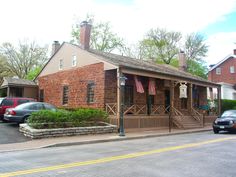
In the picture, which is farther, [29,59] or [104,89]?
[29,59]

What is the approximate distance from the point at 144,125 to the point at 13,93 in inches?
589

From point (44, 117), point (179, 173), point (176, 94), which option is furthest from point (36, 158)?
point (176, 94)

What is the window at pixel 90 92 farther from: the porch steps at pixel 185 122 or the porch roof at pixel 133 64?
the porch steps at pixel 185 122

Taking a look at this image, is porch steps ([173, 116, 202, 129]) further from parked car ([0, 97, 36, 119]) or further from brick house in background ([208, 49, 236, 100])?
brick house in background ([208, 49, 236, 100])

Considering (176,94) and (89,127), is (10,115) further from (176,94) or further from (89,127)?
(176,94)

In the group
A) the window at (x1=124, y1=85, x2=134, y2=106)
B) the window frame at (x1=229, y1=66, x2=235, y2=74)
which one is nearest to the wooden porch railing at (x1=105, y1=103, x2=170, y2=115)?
the window at (x1=124, y1=85, x2=134, y2=106)

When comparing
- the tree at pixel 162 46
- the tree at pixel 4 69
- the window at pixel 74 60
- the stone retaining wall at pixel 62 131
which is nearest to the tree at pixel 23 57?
the tree at pixel 4 69

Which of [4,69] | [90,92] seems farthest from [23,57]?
[90,92]

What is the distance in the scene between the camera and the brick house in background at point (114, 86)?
65.1 ft

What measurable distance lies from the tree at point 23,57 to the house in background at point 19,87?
19.3 m

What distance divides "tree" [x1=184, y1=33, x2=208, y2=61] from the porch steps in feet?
90.9

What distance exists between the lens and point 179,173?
23.0 feet

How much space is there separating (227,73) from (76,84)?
2856cm

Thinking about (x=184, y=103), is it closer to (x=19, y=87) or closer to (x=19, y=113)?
(x=19, y=87)
